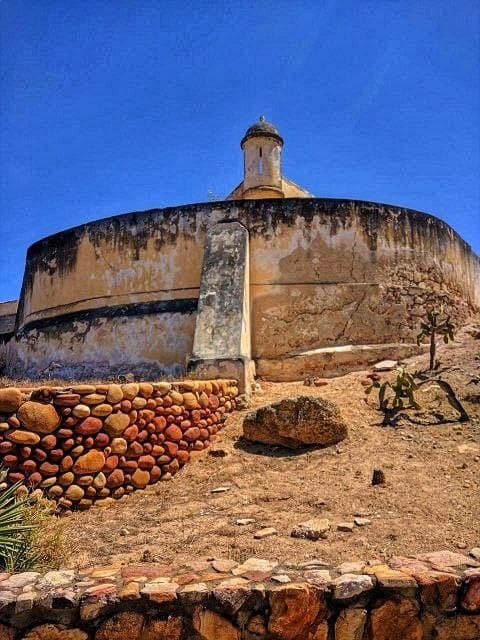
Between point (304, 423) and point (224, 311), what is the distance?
2.82 meters

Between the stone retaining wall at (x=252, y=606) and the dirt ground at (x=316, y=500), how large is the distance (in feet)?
2.53

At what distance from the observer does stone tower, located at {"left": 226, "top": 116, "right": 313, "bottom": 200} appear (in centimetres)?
1448

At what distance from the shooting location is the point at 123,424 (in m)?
6.09

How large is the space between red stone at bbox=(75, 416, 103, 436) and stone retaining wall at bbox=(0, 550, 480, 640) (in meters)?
2.55

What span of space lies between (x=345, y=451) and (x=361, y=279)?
14.8 feet

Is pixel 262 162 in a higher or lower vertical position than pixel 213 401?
higher

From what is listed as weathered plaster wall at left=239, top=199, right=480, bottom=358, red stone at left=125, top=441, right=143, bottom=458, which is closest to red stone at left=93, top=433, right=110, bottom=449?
red stone at left=125, top=441, right=143, bottom=458

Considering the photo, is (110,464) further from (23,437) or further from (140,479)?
(23,437)

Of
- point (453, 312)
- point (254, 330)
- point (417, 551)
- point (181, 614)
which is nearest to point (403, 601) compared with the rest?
point (417, 551)

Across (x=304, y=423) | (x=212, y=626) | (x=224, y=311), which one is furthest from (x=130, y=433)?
(x=212, y=626)

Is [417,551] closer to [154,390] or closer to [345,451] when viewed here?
[345,451]

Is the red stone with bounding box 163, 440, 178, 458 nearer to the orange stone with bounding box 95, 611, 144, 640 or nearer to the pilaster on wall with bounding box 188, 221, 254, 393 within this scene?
the pilaster on wall with bounding box 188, 221, 254, 393

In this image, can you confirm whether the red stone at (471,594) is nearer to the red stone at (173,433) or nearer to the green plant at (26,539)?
the green plant at (26,539)

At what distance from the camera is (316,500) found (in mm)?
5191
